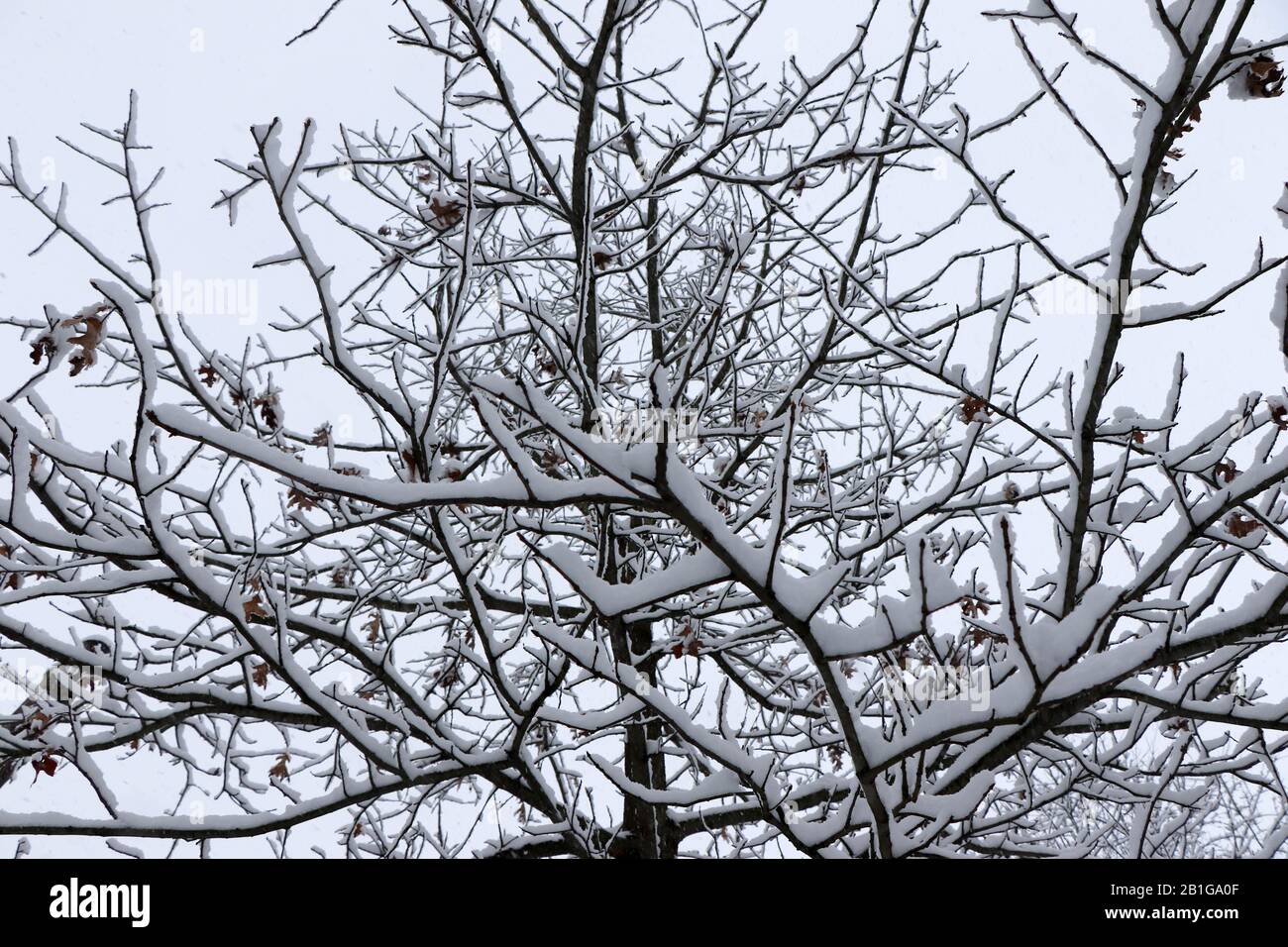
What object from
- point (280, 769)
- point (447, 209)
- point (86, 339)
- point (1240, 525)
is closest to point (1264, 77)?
point (1240, 525)

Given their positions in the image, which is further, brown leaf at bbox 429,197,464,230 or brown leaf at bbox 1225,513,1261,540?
brown leaf at bbox 429,197,464,230

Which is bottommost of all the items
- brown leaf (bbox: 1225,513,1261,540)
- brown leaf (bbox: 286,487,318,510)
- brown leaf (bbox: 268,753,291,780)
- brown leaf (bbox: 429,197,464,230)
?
brown leaf (bbox: 268,753,291,780)

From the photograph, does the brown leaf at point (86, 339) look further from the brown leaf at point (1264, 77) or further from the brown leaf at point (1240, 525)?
the brown leaf at point (1240, 525)

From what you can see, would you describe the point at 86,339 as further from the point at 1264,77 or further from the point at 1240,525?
the point at 1240,525

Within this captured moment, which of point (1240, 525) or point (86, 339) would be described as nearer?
point (86, 339)

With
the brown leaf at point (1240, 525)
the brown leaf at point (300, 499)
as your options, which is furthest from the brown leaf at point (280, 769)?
the brown leaf at point (1240, 525)

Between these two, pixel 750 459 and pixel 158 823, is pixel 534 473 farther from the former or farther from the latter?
pixel 750 459

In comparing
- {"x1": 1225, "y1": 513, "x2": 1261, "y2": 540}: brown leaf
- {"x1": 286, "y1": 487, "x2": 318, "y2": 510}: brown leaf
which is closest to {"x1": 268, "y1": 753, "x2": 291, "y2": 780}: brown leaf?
{"x1": 286, "y1": 487, "x2": 318, "y2": 510}: brown leaf

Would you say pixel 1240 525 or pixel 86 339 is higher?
pixel 86 339

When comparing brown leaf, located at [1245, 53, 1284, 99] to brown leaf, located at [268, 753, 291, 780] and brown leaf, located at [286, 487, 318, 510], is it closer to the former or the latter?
brown leaf, located at [286, 487, 318, 510]

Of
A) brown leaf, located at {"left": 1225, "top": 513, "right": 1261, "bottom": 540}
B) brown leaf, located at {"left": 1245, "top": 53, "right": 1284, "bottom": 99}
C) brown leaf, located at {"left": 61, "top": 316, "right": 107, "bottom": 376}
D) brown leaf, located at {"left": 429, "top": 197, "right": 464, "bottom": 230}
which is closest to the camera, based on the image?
brown leaf, located at {"left": 1245, "top": 53, "right": 1284, "bottom": 99}

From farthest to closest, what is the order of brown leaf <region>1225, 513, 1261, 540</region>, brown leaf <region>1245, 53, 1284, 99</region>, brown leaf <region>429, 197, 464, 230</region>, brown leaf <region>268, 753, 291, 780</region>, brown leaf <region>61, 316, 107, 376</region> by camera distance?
brown leaf <region>268, 753, 291, 780</region>
brown leaf <region>429, 197, 464, 230</region>
brown leaf <region>1225, 513, 1261, 540</region>
brown leaf <region>61, 316, 107, 376</region>
brown leaf <region>1245, 53, 1284, 99</region>
